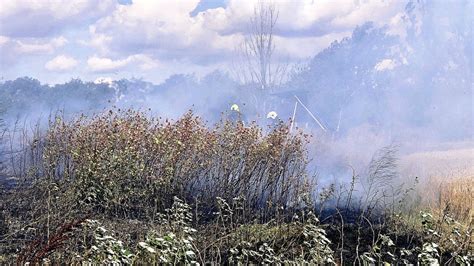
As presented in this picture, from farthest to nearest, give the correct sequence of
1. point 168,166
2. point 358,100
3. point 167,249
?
point 358,100 < point 168,166 < point 167,249

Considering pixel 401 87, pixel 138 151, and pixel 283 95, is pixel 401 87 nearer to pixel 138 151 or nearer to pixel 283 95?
pixel 283 95

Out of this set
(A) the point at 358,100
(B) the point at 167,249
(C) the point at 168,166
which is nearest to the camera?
(B) the point at 167,249

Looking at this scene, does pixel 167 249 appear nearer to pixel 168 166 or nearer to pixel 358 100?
pixel 168 166

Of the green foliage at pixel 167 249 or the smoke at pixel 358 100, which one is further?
the smoke at pixel 358 100

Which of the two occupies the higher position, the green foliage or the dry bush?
the dry bush

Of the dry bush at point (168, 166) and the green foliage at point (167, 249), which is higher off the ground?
the dry bush at point (168, 166)

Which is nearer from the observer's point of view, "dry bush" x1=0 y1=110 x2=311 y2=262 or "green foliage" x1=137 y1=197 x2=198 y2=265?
"green foliage" x1=137 y1=197 x2=198 y2=265

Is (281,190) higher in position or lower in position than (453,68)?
lower

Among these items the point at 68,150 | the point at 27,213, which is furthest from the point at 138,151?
the point at 27,213

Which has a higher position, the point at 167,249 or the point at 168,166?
the point at 168,166

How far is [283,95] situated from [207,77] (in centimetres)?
632

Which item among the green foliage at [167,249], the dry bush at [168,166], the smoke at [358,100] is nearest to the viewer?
the green foliage at [167,249]

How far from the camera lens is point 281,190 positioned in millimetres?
8656

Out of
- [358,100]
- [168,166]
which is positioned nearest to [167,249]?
[168,166]
